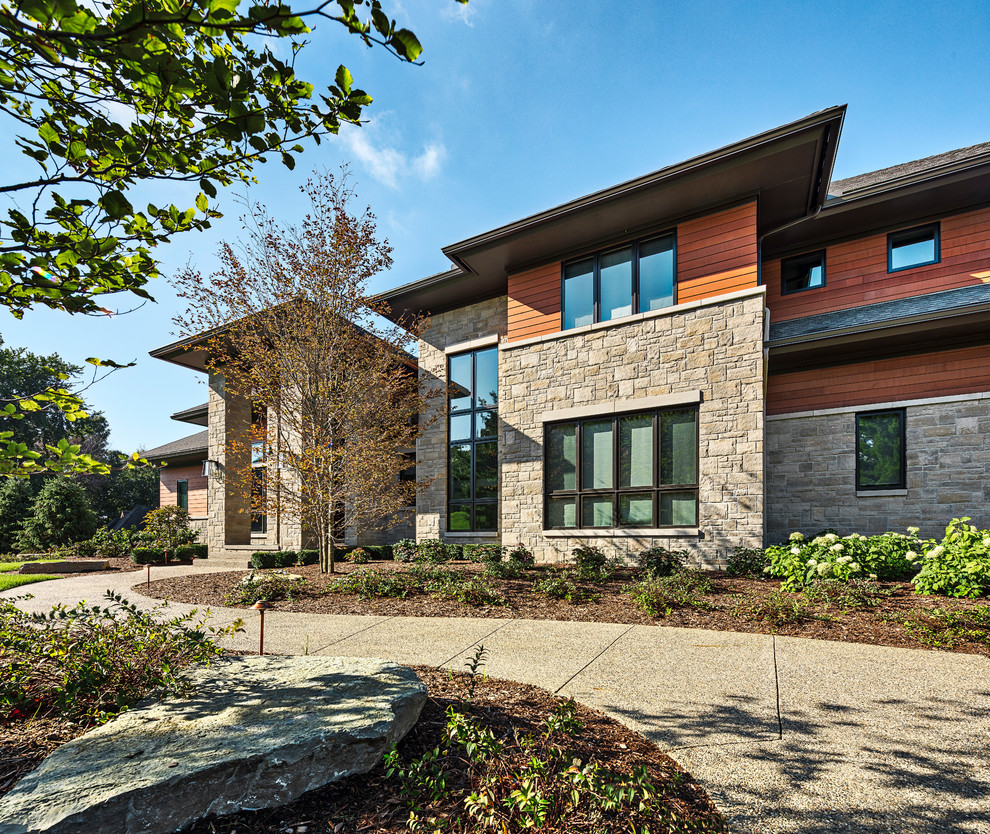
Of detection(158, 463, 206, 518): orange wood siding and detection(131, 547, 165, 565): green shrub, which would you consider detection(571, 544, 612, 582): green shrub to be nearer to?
detection(131, 547, 165, 565): green shrub

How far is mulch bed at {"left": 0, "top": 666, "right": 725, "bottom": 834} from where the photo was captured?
7.91 ft

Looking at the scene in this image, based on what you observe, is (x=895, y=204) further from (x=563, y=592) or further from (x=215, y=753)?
(x=215, y=753)

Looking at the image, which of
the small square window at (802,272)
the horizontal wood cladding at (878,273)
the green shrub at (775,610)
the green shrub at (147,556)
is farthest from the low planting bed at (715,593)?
the small square window at (802,272)

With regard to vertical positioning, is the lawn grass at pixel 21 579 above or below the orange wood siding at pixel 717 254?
below

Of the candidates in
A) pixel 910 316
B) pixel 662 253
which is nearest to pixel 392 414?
pixel 662 253

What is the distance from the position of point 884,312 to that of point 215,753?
42.0ft

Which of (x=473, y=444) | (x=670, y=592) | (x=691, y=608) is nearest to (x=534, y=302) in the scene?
(x=473, y=444)

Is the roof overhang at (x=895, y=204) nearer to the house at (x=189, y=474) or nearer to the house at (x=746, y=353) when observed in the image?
the house at (x=746, y=353)

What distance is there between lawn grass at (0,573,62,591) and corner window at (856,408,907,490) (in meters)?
17.5

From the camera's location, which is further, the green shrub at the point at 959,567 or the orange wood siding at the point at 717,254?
the orange wood siding at the point at 717,254

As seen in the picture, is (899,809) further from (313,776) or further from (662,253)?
(662,253)

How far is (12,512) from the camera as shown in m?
20.3

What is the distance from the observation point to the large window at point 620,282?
10.9m

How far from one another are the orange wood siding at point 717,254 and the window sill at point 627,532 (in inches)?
179
